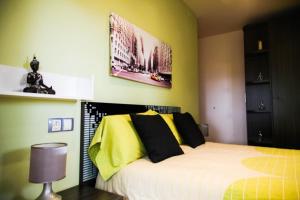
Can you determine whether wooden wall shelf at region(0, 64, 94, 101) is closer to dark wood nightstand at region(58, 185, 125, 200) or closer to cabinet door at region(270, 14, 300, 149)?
dark wood nightstand at region(58, 185, 125, 200)

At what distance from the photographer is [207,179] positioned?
113 centimetres

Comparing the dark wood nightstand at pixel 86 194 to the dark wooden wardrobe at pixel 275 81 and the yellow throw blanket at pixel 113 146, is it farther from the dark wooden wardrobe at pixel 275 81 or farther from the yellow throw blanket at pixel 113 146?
the dark wooden wardrobe at pixel 275 81

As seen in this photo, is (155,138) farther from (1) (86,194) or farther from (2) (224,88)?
(2) (224,88)

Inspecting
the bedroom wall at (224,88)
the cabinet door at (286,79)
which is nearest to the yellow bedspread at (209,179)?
the cabinet door at (286,79)

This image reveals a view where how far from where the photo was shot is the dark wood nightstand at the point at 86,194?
1254 millimetres

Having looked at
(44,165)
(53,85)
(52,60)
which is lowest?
(44,165)

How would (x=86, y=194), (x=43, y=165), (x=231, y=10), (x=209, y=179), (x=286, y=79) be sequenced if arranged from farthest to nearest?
(x=231, y=10)
(x=286, y=79)
(x=86, y=194)
(x=209, y=179)
(x=43, y=165)

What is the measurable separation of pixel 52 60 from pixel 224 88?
11.9 ft

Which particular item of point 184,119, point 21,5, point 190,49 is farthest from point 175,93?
point 21,5

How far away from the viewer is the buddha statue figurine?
1.19m

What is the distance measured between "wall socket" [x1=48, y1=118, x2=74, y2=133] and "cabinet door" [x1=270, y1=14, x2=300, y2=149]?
125 inches

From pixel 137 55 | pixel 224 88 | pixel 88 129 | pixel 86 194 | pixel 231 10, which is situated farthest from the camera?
pixel 224 88

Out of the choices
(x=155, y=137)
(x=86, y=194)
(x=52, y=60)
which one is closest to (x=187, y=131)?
(x=155, y=137)

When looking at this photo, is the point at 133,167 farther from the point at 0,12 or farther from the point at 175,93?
the point at 175,93
